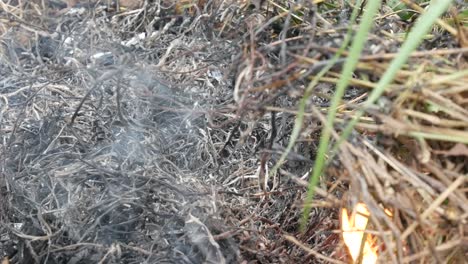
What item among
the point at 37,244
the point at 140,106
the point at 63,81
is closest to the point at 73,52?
the point at 63,81

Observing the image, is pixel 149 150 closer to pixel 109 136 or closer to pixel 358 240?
pixel 109 136

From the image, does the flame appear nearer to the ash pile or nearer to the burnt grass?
the burnt grass

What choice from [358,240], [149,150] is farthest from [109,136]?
[358,240]

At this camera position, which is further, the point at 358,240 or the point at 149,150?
the point at 149,150

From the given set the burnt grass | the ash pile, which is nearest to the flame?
the burnt grass

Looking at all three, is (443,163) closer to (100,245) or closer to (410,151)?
(410,151)

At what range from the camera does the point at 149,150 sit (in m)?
1.51

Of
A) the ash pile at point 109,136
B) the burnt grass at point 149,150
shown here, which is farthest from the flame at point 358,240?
the ash pile at point 109,136

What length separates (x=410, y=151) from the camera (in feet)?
2.98

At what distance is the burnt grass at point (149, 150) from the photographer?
1.33 metres

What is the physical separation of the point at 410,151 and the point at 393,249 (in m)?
0.13

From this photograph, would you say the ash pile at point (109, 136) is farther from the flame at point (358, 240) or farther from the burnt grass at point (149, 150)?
the flame at point (358, 240)

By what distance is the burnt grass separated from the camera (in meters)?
1.33

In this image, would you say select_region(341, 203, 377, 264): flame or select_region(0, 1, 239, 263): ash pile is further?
select_region(0, 1, 239, 263): ash pile
